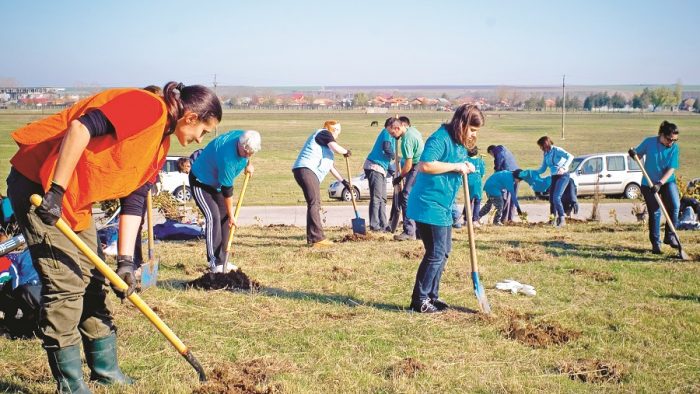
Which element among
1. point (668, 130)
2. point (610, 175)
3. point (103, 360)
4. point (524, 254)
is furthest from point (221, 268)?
point (610, 175)

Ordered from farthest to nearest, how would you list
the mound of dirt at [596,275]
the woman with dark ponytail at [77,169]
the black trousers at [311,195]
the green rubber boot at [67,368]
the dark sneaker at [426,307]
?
the black trousers at [311,195]
the mound of dirt at [596,275]
the dark sneaker at [426,307]
the green rubber boot at [67,368]
the woman with dark ponytail at [77,169]

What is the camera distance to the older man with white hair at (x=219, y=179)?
7.66 metres

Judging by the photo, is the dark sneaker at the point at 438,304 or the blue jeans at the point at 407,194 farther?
the blue jeans at the point at 407,194

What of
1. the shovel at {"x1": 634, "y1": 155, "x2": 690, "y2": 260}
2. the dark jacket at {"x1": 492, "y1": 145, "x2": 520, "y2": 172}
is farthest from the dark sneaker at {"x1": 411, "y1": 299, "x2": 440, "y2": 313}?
the dark jacket at {"x1": 492, "y1": 145, "x2": 520, "y2": 172}

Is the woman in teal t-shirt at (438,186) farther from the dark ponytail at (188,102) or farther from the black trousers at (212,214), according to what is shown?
the dark ponytail at (188,102)

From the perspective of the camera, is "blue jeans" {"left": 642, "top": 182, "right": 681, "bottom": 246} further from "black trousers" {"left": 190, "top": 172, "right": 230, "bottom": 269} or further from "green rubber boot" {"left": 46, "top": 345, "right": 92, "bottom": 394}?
"green rubber boot" {"left": 46, "top": 345, "right": 92, "bottom": 394}

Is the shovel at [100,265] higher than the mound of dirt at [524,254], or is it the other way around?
the shovel at [100,265]

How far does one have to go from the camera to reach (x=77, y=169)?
3.91 m

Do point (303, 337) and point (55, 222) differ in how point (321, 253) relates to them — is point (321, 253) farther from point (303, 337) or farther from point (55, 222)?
point (55, 222)


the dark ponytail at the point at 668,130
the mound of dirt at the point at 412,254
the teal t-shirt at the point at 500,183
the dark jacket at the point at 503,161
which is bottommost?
the mound of dirt at the point at 412,254

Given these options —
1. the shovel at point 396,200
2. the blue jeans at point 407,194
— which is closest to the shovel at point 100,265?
the blue jeans at point 407,194

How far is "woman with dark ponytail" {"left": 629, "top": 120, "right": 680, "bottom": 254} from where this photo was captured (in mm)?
9570

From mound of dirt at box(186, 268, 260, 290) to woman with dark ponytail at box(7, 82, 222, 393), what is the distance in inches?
129

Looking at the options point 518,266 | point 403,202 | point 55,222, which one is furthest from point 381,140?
point 55,222
